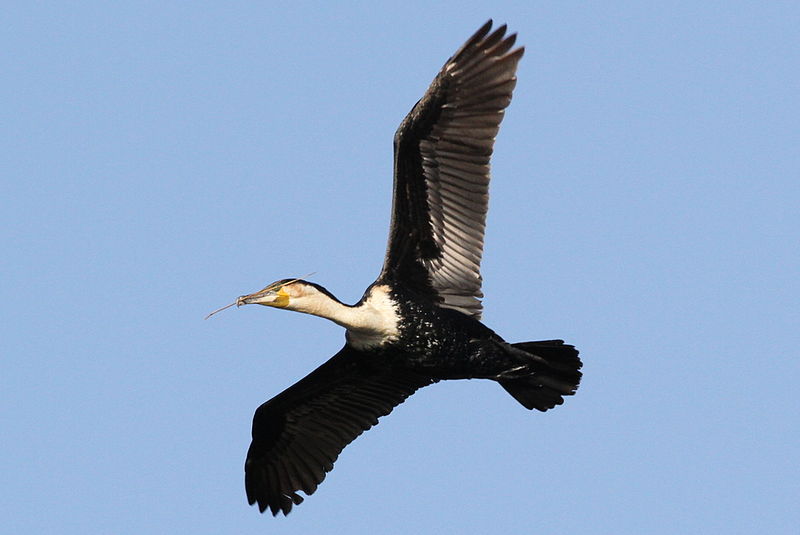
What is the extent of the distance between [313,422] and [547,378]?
80.5 inches

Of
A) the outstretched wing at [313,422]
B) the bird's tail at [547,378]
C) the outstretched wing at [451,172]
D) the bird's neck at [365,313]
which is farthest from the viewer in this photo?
the outstretched wing at [313,422]

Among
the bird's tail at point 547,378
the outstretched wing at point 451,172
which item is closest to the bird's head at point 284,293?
the outstretched wing at point 451,172

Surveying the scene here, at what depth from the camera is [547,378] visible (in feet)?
34.4

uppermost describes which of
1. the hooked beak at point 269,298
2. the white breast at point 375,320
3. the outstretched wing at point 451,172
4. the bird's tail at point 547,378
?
the outstretched wing at point 451,172

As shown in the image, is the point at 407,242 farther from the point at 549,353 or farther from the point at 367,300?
the point at 549,353

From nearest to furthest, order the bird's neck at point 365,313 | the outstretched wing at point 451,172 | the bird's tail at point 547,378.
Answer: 1. the outstretched wing at point 451,172
2. the bird's neck at point 365,313
3. the bird's tail at point 547,378

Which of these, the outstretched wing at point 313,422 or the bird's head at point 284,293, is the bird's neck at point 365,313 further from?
the outstretched wing at point 313,422

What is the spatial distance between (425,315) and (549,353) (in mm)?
1102

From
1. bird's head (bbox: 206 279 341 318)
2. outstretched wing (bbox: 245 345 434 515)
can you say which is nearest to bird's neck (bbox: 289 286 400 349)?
bird's head (bbox: 206 279 341 318)

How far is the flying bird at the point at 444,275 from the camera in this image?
9633mm

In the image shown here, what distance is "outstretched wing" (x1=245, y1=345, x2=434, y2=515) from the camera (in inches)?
432

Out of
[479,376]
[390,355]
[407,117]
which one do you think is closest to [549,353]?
[479,376]

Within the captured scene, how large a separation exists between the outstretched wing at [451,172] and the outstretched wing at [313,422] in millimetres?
1086

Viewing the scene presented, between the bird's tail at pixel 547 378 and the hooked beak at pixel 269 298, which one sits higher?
the hooked beak at pixel 269 298
